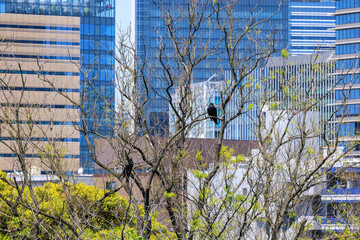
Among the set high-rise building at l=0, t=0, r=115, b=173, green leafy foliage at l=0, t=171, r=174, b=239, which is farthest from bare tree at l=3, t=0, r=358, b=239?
high-rise building at l=0, t=0, r=115, b=173

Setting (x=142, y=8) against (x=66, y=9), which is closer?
(x=66, y=9)

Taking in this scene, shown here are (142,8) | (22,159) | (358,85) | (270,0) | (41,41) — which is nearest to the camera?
(22,159)

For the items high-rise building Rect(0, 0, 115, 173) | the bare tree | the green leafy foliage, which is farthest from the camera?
high-rise building Rect(0, 0, 115, 173)

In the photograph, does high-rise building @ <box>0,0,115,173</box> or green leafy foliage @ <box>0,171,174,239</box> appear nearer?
green leafy foliage @ <box>0,171,174,239</box>

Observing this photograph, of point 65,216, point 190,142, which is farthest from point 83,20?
point 190,142

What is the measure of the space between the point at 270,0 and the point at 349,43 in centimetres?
5785

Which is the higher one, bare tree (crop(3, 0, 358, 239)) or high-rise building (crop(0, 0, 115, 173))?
high-rise building (crop(0, 0, 115, 173))

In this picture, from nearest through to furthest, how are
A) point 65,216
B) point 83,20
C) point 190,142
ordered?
1. point 190,142
2. point 65,216
3. point 83,20

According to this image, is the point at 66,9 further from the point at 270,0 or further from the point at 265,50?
the point at 265,50

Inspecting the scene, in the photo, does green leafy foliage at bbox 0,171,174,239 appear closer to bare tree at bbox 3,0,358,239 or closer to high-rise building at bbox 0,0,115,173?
bare tree at bbox 3,0,358,239

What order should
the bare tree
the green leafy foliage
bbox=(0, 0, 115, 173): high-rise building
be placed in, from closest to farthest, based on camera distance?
1. the green leafy foliage
2. the bare tree
3. bbox=(0, 0, 115, 173): high-rise building

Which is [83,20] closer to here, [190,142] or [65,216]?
[65,216]

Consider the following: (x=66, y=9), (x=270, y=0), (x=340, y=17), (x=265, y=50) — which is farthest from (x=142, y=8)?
(x=265, y=50)

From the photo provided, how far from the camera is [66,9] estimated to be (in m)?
109
